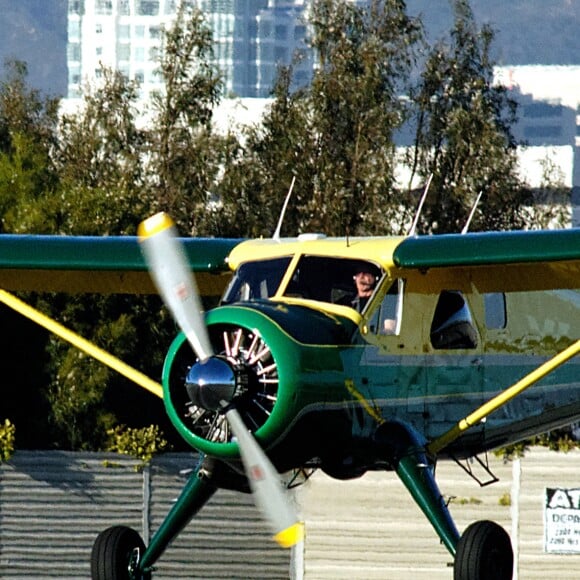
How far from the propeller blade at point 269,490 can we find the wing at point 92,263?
261 cm

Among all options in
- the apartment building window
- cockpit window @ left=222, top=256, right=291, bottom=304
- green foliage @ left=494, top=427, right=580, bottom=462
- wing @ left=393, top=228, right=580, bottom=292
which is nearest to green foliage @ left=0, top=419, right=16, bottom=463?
green foliage @ left=494, top=427, right=580, bottom=462

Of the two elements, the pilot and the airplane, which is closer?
the airplane

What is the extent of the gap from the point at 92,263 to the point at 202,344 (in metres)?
3.45

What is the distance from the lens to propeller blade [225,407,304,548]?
1042 cm

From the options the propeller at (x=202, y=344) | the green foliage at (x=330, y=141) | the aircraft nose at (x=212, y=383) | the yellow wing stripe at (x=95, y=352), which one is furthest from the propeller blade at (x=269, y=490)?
the green foliage at (x=330, y=141)

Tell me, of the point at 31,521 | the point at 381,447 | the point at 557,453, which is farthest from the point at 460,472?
the point at 381,447

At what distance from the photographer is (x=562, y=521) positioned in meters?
17.5

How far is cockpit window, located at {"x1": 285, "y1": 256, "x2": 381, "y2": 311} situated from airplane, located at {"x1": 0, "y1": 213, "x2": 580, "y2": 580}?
0.01 metres

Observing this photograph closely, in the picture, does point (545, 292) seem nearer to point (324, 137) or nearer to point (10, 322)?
point (10, 322)

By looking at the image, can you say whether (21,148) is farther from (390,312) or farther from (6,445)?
(390,312)

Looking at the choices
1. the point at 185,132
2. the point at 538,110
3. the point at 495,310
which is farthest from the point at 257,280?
the point at 538,110

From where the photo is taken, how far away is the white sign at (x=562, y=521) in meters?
17.3

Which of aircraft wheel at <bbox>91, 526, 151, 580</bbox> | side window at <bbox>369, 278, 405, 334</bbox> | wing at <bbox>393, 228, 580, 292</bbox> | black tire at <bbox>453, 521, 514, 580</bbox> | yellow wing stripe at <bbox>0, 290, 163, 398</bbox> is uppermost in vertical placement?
wing at <bbox>393, 228, 580, 292</bbox>

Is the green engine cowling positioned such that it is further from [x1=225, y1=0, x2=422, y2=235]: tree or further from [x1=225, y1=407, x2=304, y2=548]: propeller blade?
[x1=225, y1=0, x2=422, y2=235]: tree
